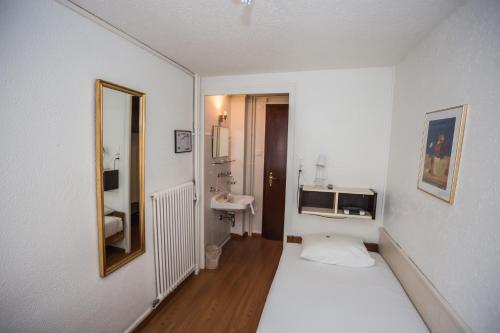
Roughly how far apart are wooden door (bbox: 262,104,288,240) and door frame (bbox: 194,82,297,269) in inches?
43.6

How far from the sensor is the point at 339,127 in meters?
2.32

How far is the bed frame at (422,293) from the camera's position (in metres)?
1.13

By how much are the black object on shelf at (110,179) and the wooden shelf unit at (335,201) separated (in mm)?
1635

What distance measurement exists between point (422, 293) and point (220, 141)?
2614 millimetres

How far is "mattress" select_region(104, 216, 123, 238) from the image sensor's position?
1.59 meters

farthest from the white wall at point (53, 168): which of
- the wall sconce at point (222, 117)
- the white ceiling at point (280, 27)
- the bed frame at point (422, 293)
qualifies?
the bed frame at point (422, 293)

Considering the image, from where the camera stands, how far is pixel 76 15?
1.31 m

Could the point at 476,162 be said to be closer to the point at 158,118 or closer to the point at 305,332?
the point at 305,332

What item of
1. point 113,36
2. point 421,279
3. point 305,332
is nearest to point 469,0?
point 421,279

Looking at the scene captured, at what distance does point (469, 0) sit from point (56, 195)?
2.41 metres

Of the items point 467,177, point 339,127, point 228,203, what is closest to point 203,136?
point 228,203

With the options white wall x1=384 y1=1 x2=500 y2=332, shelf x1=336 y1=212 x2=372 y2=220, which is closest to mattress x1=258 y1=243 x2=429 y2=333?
white wall x1=384 y1=1 x2=500 y2=332

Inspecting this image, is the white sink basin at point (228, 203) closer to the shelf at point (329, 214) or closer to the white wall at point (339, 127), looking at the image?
the white wall at point (339, 127)

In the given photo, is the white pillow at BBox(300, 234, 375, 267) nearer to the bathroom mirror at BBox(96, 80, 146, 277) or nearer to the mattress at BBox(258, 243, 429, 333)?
the mattress at BBox(258, 243, 429, 333)
